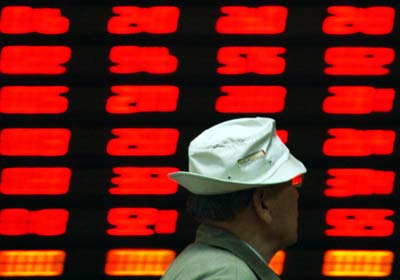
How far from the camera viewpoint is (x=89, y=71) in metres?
4.39

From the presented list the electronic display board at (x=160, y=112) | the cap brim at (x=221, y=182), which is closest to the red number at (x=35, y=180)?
the electronic display board at (x=160, y=112)

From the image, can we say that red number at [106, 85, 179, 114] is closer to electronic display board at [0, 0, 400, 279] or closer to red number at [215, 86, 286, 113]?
electronic display board at [0, 0, 400, 279]

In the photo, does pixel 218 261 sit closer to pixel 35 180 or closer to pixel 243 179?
pixel 243 179

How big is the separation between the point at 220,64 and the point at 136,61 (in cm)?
32

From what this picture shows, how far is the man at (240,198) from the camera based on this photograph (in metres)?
2.36

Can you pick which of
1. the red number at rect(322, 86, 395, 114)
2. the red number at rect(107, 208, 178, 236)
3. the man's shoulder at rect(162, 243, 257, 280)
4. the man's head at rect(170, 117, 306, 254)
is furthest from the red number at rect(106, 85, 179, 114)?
the man's shoulder at rect(162, 243, 257, 280)

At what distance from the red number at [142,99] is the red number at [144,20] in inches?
8.5

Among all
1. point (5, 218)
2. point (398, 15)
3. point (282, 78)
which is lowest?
point (5, 218)

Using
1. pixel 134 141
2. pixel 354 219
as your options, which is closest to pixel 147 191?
pixel 134 141

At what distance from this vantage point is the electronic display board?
14.3 feet

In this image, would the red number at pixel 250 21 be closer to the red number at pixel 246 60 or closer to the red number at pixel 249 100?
the red number at pixel 246 60

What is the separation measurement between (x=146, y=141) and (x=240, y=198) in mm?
1959

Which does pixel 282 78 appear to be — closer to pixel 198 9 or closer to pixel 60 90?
pixel 198 9

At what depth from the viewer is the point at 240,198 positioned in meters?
2.43
